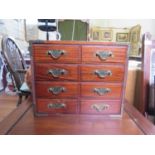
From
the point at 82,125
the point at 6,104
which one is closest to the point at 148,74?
the point at 82,125

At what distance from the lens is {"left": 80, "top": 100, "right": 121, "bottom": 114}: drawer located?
720 millimetres

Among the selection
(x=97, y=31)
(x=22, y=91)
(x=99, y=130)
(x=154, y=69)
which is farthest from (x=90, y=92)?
(x=97, y=31)

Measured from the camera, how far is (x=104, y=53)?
0.68 m

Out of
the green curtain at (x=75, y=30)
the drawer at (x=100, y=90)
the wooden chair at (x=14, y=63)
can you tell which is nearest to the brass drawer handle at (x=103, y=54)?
the drawer at (x=100, y=90)

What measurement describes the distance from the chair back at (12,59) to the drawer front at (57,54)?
2.22ft

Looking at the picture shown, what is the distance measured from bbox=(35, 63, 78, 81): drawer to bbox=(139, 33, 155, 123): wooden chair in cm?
40

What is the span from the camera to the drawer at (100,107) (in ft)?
2.36

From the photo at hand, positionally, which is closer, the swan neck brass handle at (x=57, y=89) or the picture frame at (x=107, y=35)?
the swan neck brass handle at (x=57, y=89)

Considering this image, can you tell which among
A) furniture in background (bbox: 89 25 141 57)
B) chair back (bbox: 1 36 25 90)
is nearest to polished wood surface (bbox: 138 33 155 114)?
chair back (bbox: 1 36 25 90)

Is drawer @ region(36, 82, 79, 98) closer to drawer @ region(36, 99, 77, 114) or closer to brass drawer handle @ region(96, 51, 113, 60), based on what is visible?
drawer @ region(36, 99, 77, 114)

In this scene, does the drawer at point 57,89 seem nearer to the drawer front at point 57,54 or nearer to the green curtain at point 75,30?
the drawer front at point 57,54
